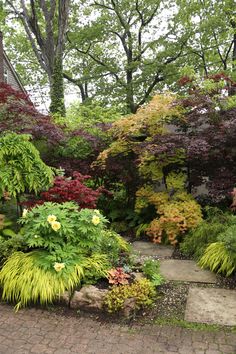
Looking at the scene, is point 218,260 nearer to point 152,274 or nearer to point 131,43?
point 152,274

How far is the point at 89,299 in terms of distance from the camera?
3742mm

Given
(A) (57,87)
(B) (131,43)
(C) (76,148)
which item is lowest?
(C) (76,148)

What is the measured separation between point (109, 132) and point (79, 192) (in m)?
2.54

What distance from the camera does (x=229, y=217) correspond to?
5480mm

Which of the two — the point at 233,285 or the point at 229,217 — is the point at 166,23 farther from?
the point at 233,285

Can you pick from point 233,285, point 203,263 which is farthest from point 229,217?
point 233,285

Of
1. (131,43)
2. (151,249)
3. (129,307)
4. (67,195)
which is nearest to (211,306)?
(129,307)

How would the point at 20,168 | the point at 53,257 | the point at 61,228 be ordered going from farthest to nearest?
1. the point at 20,168
2. the point at 61,228
3. the point at 53,257

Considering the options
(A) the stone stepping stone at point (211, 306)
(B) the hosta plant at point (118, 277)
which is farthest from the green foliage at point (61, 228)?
(A) the stone stepping stone at point (211, 306)

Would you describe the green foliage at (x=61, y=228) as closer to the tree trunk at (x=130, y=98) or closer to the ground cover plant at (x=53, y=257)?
the ground cover plant at (x=53, y=257)

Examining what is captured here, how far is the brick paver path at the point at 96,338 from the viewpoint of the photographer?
10.00 feet

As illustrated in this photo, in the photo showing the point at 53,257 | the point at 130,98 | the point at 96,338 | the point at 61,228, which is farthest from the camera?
the point at 130,98

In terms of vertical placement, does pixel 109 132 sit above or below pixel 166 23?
below

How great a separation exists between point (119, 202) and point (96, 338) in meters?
4.33
